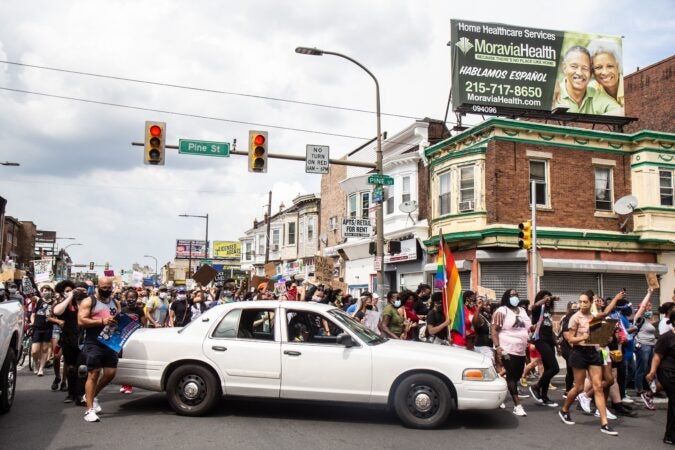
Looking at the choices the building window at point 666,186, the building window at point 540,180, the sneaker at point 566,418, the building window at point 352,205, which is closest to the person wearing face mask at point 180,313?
the sneaker at point 566,418

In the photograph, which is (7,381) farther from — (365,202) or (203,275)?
(365,202)

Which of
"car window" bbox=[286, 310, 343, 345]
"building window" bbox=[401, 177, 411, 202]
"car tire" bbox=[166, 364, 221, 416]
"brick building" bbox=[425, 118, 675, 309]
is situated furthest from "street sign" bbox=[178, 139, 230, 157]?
"building window" bbox=[401, 177, 411, 202]

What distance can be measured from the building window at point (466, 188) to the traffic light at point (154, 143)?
11.6 meters

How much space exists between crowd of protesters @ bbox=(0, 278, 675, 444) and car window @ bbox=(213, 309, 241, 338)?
134cm

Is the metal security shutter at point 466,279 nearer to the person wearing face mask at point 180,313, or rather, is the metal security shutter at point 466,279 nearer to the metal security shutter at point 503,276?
the metal security shutter at point 503,276

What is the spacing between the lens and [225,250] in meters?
98.0

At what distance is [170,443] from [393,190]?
70.8 ft

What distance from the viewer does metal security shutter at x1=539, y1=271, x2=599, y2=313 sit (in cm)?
2084

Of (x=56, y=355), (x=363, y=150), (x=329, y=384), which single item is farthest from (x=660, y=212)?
(x=56, y=355)

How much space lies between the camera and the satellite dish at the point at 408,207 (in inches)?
963

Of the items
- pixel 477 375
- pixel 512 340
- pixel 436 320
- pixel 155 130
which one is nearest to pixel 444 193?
pixel 155 130

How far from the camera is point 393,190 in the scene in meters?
27.1

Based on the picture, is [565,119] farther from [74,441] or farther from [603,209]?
[74,441]

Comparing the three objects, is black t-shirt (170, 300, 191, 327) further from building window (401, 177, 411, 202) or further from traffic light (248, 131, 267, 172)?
building window (401, 177, 411, 202)
